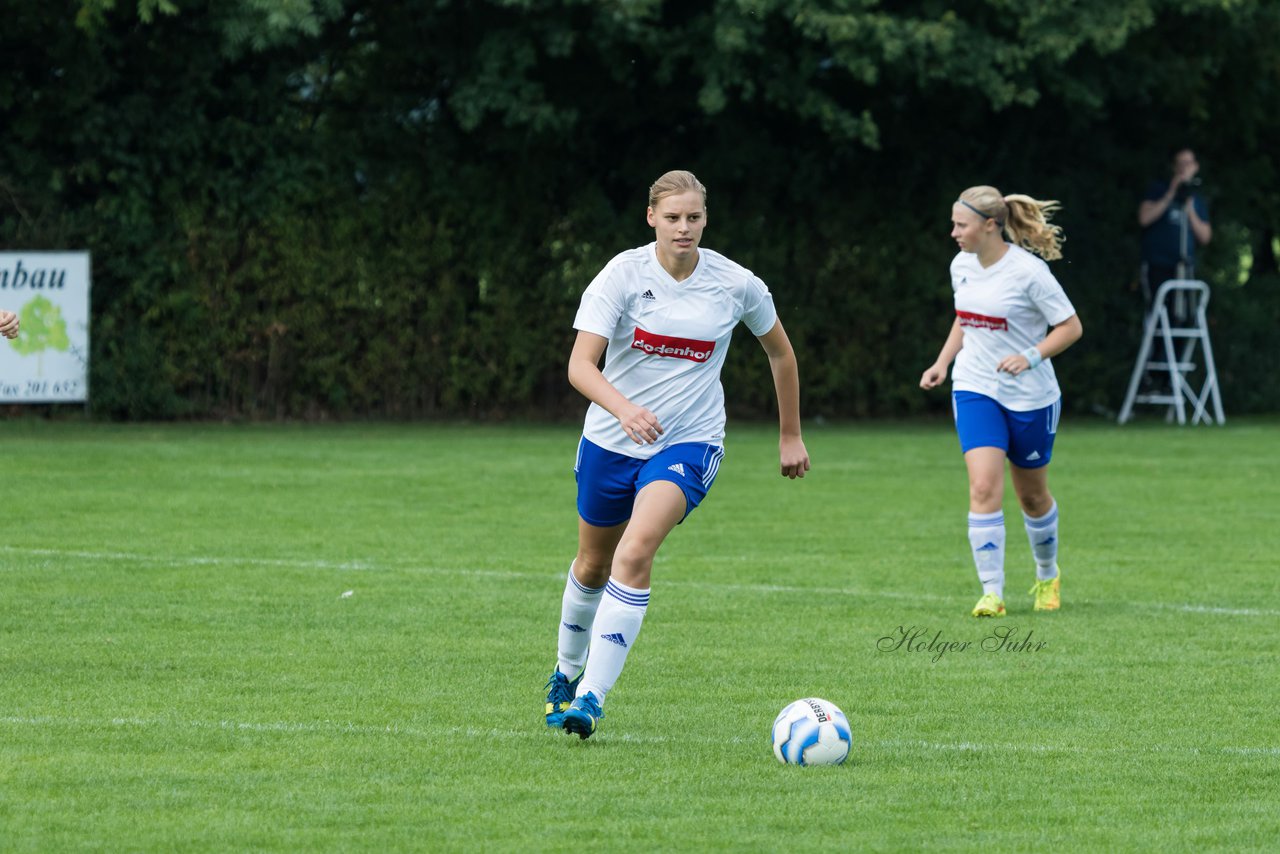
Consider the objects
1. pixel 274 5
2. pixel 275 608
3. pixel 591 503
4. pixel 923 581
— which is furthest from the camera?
pixel 274 5

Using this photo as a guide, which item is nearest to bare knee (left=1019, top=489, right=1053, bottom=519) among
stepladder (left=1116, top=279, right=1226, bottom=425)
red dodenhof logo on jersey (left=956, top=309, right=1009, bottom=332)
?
red dodenhof logo on jersey (left=956, top=309, right=1009, bottom=332)

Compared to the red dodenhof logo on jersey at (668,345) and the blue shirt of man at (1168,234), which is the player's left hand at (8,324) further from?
the blue shirt of man at (1168,234)

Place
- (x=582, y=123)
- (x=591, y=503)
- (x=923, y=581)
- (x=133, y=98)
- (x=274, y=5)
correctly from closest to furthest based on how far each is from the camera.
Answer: (x=591, y=503) → (x=923, y=581) → (x=274, y=5) → (x=133, y=98) → (x=582, y=123)

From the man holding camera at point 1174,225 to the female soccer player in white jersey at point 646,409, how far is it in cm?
1796

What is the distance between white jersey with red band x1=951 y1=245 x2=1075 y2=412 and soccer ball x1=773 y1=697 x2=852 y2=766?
4226 millimetres

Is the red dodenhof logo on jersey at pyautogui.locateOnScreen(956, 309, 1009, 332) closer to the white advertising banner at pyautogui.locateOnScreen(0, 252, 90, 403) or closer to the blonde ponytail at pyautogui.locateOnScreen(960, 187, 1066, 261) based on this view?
the blonde ponytail at pyautogui.locateOnScreen(960, 187, 1066, 261)

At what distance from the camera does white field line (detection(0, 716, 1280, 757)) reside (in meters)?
6.93

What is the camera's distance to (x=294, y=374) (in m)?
23.2

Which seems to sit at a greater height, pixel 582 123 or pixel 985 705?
pixel 582 123

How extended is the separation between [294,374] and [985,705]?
1637 centimetres

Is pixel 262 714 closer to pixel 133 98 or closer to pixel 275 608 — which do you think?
pixel 275 608

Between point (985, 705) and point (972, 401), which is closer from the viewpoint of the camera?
point (985, 705)

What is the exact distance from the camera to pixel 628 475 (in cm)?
730

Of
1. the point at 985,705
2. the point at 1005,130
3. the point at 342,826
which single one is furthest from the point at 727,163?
the point at 342,826
